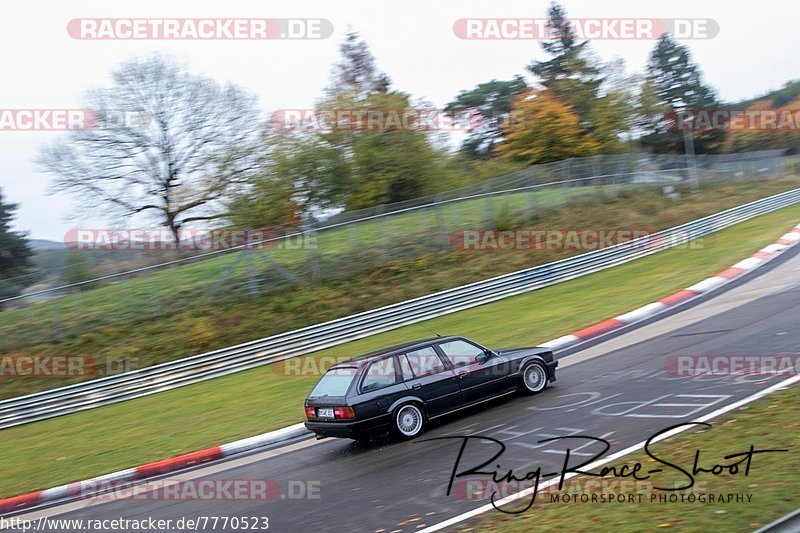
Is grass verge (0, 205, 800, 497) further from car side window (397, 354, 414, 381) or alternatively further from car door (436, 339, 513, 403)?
car door (436, 339, 513, 403)

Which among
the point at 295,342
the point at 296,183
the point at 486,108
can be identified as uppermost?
the point at 486,108

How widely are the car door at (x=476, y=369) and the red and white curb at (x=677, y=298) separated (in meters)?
4.71

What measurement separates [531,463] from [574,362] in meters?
5.99

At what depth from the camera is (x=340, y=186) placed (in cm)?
4222

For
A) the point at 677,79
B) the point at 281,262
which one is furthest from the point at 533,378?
the point at 677,79

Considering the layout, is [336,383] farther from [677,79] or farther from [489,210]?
[677,79]

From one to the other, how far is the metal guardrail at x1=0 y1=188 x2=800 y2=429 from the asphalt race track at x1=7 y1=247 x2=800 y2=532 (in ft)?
36.2

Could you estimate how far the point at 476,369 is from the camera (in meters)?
10.6

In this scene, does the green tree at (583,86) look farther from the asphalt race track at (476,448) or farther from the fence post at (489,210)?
the asphalt race track at (476,448)

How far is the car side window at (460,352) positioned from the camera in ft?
35.1

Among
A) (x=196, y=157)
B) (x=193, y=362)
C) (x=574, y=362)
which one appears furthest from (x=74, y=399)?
(x=196, y=157)

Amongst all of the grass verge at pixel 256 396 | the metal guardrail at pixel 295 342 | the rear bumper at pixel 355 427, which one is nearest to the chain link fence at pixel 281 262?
the metal guardrail at pixel 295 342

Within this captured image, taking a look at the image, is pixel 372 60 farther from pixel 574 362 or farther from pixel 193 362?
pixel 574 362

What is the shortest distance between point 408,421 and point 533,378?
223 cm
